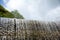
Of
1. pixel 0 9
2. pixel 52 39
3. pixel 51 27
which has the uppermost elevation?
pixel 0 9

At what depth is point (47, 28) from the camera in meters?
10.8

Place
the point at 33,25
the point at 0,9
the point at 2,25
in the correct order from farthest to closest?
the point at 0,9, the point at 33,25, the point at 2,25

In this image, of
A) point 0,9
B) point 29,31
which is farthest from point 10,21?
point 0,9

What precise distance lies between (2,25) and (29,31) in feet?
5.18

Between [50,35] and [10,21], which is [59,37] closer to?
[50,35]

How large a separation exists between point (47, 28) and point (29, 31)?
132 cm

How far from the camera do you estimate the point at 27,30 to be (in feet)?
33.3

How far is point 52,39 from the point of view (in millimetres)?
10383

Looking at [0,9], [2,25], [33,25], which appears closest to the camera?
[2,25]

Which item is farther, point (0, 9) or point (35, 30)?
point (0, 9)

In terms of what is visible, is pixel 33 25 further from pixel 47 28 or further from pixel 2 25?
pixel 2 25

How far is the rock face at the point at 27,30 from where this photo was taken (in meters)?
9.70

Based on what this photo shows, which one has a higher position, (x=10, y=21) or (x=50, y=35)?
(x=10, y=21)

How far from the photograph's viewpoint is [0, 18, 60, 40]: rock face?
970cm
